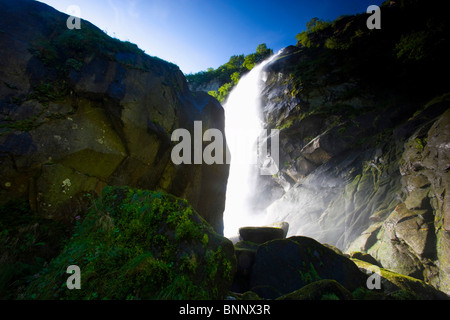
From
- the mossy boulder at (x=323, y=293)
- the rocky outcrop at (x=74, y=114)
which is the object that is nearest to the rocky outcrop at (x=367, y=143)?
the mossy boulder at (x=323, y=293)

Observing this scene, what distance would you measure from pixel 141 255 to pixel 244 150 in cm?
2716

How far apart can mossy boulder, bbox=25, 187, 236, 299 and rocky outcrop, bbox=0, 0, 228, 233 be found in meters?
1.88

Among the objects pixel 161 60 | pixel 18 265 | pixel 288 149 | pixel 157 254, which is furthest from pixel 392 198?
pixel 18 265

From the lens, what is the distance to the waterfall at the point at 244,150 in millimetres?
27325

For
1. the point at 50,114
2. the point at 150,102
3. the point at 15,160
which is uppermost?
the point at 150,102

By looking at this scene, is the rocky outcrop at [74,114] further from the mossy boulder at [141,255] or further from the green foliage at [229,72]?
the green foliage at [229,72]

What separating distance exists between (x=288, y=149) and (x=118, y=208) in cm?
2204

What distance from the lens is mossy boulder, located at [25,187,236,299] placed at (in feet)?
8.28

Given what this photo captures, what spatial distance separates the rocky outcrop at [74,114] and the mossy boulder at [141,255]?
74.0 inches

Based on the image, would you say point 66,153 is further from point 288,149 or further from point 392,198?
point 288,149

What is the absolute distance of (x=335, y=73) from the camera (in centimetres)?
2142

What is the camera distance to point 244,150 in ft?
96.7

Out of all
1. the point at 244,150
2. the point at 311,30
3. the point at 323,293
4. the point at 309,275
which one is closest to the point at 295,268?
the point at 309,275

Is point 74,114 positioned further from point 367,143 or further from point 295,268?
point 367,143
